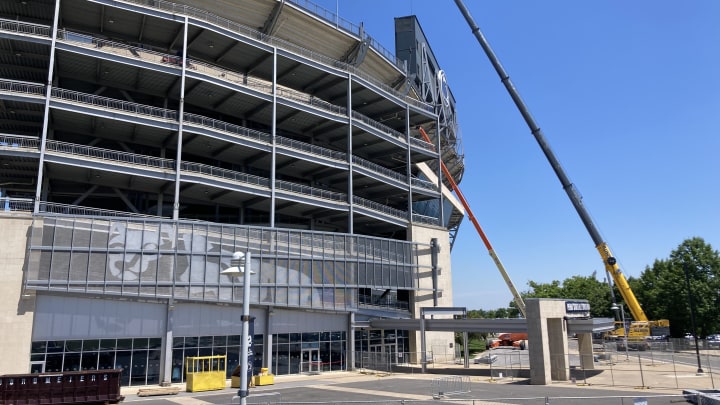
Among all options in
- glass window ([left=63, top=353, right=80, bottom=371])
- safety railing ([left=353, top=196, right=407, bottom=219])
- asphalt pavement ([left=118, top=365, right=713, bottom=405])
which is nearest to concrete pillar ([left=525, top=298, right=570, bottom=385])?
asphalt pavement ([left=118, top=365, right=713, bottom=405])

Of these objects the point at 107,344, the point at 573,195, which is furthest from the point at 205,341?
the point at 573,195

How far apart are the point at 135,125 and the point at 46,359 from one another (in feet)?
56.5

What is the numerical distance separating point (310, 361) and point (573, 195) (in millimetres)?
32477

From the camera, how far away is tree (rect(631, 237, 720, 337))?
62.0 metres

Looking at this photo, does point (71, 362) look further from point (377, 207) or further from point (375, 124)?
point (375, 124)

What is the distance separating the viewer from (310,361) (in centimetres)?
4134

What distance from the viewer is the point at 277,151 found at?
43.4 metres

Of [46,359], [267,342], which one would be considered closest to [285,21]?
[267,342]

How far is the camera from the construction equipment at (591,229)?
52438 mm

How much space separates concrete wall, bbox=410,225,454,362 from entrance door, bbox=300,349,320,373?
31.8ft

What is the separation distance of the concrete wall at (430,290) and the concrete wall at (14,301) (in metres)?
30.1

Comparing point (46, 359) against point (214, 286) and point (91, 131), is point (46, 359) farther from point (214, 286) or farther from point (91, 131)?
point (91, 131)

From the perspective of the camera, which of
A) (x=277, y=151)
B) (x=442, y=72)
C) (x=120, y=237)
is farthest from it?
(x=442, y=72)

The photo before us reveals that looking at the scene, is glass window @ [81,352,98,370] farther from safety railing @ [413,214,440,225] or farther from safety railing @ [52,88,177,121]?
safety railing @ [413,214,440,225]
